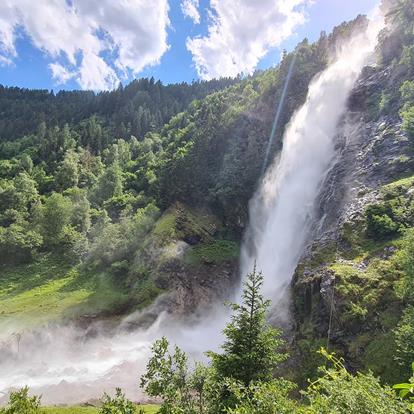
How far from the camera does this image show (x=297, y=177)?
6334 centimetres

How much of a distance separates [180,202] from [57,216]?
79.7ft

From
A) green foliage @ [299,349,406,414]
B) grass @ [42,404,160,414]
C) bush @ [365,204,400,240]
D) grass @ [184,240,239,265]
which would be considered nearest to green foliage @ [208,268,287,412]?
grass @ [42,404,160,414]

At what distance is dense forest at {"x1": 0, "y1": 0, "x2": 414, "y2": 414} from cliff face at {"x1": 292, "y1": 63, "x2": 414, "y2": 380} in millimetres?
165

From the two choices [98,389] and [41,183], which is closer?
[98,389]

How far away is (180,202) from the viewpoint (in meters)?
78.9

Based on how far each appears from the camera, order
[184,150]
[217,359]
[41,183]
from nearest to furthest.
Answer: [217,359] → [184,150] → [41,183]

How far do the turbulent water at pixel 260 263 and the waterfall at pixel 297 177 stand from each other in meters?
0.19

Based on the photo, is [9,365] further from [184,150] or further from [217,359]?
[184,150]

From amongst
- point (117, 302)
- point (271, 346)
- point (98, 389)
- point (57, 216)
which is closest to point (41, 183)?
point (57, 216)

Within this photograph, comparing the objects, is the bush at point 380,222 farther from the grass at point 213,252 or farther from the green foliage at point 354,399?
the green foliage at point 354,399

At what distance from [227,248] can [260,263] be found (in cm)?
978

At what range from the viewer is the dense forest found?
2070 cm

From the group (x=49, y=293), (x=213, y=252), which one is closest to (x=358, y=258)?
(x=213, y=252)

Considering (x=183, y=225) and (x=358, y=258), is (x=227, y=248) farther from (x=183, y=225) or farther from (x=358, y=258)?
(x=358, y=258)
